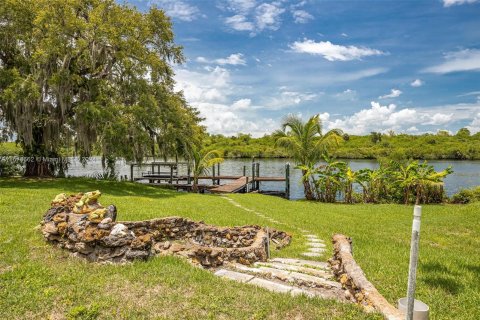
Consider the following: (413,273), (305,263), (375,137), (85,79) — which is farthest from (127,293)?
(375,137)

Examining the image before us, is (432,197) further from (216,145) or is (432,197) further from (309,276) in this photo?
(216,145)

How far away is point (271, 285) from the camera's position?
4762mm

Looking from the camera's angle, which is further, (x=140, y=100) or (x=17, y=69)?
(x=140, y=100)

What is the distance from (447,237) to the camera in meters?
10.4

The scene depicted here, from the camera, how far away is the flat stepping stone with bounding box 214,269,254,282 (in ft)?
16.5

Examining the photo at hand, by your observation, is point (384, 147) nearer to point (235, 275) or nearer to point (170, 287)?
point (235, 275)

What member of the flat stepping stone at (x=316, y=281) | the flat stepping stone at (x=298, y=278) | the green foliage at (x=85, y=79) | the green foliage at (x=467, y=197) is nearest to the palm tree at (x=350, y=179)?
the green foliage at (x=467, y=197)

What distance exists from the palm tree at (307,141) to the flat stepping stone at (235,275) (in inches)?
670

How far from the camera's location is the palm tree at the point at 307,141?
22.2 meters

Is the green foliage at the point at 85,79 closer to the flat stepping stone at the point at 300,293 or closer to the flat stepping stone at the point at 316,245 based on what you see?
the flat stepping stone at the point at 316,245

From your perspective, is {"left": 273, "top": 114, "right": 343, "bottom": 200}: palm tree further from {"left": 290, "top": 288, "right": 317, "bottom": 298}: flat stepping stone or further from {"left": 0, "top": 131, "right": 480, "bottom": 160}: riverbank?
{"left": 0, "top": 131, "right": 480, "bottom": 160}: riverbank

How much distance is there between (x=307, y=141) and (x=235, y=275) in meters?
18.1

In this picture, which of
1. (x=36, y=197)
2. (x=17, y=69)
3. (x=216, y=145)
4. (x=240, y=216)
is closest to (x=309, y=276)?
(x=240, y=216)

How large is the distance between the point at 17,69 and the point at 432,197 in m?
22.3
